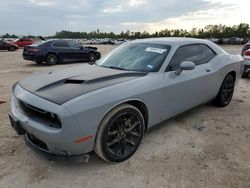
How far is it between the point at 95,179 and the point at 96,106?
83 centimetres

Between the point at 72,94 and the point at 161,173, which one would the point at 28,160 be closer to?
the point at 72,94

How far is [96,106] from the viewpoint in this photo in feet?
7.80

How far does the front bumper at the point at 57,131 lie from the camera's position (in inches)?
87.8

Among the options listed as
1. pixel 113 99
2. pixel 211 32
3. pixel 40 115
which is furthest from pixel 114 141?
pixel 211 32

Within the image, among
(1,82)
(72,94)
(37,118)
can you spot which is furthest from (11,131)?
(1,82)

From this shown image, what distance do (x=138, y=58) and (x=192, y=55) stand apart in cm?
105

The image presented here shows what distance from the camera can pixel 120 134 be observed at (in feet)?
9.07

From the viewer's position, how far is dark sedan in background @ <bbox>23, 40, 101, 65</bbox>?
11.8 meters

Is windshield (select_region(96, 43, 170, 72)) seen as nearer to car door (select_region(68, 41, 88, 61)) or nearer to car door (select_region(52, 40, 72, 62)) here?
car door (select_region(52, 40, 72, 62))

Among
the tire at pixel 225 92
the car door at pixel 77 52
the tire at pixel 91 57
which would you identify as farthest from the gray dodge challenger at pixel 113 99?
the tire at pixel 91 57

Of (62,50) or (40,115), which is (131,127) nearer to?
(40,115)

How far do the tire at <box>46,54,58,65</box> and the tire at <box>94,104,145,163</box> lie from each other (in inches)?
402

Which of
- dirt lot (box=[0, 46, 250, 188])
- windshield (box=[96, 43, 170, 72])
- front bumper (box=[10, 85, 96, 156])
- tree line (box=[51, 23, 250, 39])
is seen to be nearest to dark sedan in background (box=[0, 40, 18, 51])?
dirt lot (box=[0, 46, 250, 188])

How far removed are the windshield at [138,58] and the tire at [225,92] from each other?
1800 millimetres
